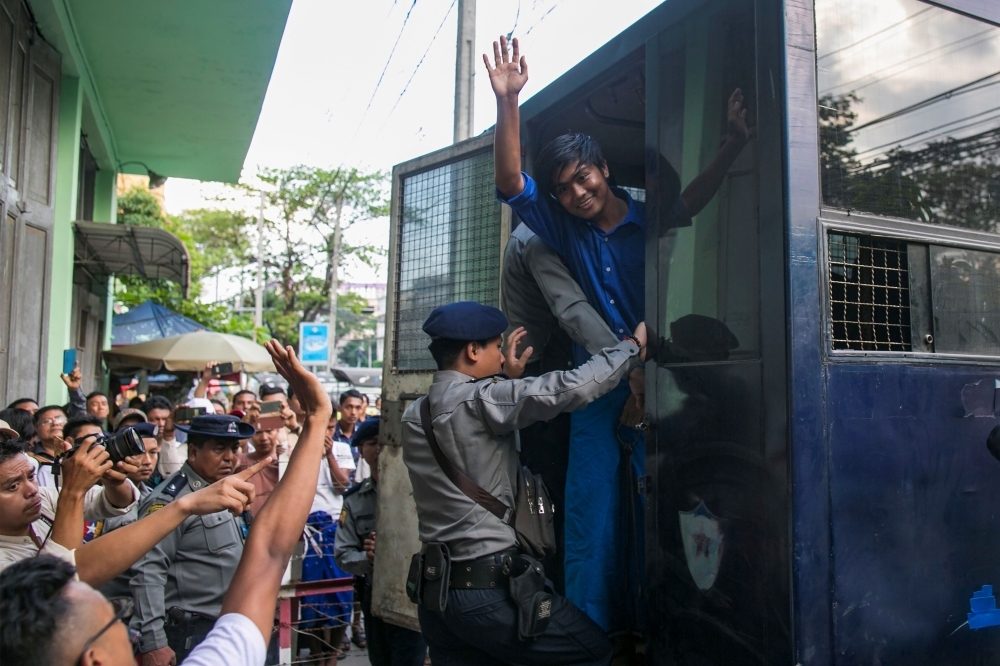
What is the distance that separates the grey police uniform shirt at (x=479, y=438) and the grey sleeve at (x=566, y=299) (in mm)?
275

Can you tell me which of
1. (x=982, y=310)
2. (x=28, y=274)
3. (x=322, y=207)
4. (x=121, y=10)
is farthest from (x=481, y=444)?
(x=322, y=207)

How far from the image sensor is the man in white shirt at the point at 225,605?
61.7 inches

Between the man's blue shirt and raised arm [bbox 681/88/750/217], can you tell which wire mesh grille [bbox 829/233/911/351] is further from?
the man's blue shirt

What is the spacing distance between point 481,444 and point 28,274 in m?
6.59

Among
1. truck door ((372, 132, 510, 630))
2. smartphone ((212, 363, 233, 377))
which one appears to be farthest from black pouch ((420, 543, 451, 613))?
smartphone ((212, 363, 233, 377))

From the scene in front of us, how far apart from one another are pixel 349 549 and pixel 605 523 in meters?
2.20

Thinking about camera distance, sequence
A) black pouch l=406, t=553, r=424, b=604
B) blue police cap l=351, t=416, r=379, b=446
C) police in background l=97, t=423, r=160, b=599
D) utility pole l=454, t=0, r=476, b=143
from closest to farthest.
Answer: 1. black pouch l=406, t=553, r=424, b=604
2. police in background l=97, t=423, r=160, b=599
3. blue police cap l=351, t=416, r=379, b=446
4. utility pole l=454, t=0, r=476, b=143

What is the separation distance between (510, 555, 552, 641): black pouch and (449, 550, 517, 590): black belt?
4cm

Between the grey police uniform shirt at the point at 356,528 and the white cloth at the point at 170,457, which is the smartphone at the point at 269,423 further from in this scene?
→ the white cloth at the point at 170,457

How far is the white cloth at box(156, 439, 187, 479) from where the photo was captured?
281 inches

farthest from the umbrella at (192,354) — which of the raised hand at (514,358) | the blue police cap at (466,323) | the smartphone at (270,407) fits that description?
the blue police cap at (466,323)

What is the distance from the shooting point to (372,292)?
64.8 meters

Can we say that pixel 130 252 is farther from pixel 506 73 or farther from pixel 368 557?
pixel 506 73

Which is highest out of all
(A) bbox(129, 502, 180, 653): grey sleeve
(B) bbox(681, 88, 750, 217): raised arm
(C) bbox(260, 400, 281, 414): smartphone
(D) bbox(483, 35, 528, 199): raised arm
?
(D) bbox(483, 35, 528, 199): raised arm
